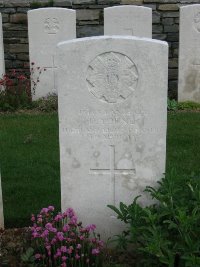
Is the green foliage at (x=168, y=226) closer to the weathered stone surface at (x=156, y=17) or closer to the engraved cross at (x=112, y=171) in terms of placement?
the engraved cross at (x=112, y=171)

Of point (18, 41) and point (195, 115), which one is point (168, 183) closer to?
point (195, 115)

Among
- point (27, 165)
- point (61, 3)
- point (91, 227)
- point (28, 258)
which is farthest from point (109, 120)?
point (61, 3)

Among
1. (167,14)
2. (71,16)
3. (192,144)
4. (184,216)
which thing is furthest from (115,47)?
(167,14)

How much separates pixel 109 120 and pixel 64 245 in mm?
931

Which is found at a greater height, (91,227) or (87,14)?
(87,14)

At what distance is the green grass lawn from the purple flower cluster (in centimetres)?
81

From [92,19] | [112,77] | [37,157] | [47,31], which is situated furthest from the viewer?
[92,19]

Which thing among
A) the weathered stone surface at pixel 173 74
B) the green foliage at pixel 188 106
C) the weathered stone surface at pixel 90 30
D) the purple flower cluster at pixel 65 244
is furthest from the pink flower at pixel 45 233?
the weathered stone surface at pixel 173 74

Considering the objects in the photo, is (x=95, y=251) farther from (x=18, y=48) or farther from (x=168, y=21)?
(x=18, y=48)

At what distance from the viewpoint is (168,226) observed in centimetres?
328

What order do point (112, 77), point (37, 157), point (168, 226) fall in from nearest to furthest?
1. point (168, 226)
2. point (112, 77)
3. point (37, 157)

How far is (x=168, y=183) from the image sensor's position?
11.5 feet

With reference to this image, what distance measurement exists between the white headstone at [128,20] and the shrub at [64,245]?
16.7 feet

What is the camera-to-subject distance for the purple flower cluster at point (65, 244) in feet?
11.1
